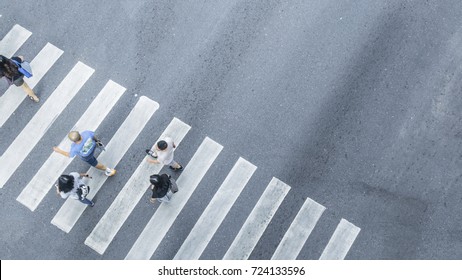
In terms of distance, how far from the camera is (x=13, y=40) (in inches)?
471

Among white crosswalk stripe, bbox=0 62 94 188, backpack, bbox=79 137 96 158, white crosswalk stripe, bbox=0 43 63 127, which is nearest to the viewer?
backpack, bbox=79 137 96 158

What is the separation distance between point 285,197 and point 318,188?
0.76 meters

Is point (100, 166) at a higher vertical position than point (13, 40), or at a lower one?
lower

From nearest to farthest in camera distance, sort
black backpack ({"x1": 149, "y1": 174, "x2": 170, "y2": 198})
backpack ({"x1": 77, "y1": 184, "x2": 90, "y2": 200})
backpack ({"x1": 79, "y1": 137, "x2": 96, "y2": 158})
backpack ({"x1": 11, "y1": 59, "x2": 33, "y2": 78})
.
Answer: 1. black backpack ({"x1": 149, "y1": 174, "x2": 170, "y2": 198})
2. backpack ({"x1": 79, "y1": 137, "x2": 96, "y2": 158})
3. backpack ({"x1": 77, "y1": 184, "x2": 90, "y2": 200})
4. backpack ({"x1": 11, "y1": 59, "x2": 33, "y2": 78})

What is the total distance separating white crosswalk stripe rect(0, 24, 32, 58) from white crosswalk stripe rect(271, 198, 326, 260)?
25.4ft

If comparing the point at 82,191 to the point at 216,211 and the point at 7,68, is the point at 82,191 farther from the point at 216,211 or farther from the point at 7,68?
the point at 7,68

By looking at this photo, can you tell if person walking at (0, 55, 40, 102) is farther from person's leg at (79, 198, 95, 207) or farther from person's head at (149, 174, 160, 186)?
person's head at (149, 174, 160, 186)

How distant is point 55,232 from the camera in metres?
10.5

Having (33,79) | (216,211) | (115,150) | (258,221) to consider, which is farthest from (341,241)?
(33,79)

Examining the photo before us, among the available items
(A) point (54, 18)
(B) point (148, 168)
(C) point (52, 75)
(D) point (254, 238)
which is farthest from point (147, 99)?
(D) point (254, 238)

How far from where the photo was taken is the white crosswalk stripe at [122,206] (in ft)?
34.3

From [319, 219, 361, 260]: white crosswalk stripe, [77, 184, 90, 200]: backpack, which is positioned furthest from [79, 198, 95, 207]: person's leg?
[319, 219, 361, 260]: white crosswalk stripe

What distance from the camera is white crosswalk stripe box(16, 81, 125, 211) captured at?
1071cm

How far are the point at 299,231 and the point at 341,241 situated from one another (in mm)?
917
